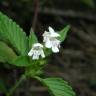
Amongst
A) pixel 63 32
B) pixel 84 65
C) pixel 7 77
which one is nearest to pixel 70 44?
pixel 84 65

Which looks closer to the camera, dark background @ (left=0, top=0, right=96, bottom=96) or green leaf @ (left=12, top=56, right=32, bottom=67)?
green leaf @ (left=12, top=56, right=32, bottom=67)

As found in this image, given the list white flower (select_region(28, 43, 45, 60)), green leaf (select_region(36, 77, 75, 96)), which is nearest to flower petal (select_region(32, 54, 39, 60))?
white flower (select_region(28, 43, 45, 60))

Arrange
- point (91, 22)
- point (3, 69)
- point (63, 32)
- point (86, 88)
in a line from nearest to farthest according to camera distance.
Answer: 1. point (63, 32)
2. point (3, 69)
3. point (86, 88)
4. point (91, 22)

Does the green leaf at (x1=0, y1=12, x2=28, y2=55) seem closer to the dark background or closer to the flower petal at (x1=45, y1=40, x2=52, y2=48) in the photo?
the flower petal at (x1=45, y1=40, x2=52, y2=48)

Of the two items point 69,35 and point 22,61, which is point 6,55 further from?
point 69,35

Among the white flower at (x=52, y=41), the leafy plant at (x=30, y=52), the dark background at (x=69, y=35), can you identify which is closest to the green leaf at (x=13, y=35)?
the leafy plant at (x=30, y=52)

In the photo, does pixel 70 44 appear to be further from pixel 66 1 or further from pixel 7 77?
pixel 7 77
